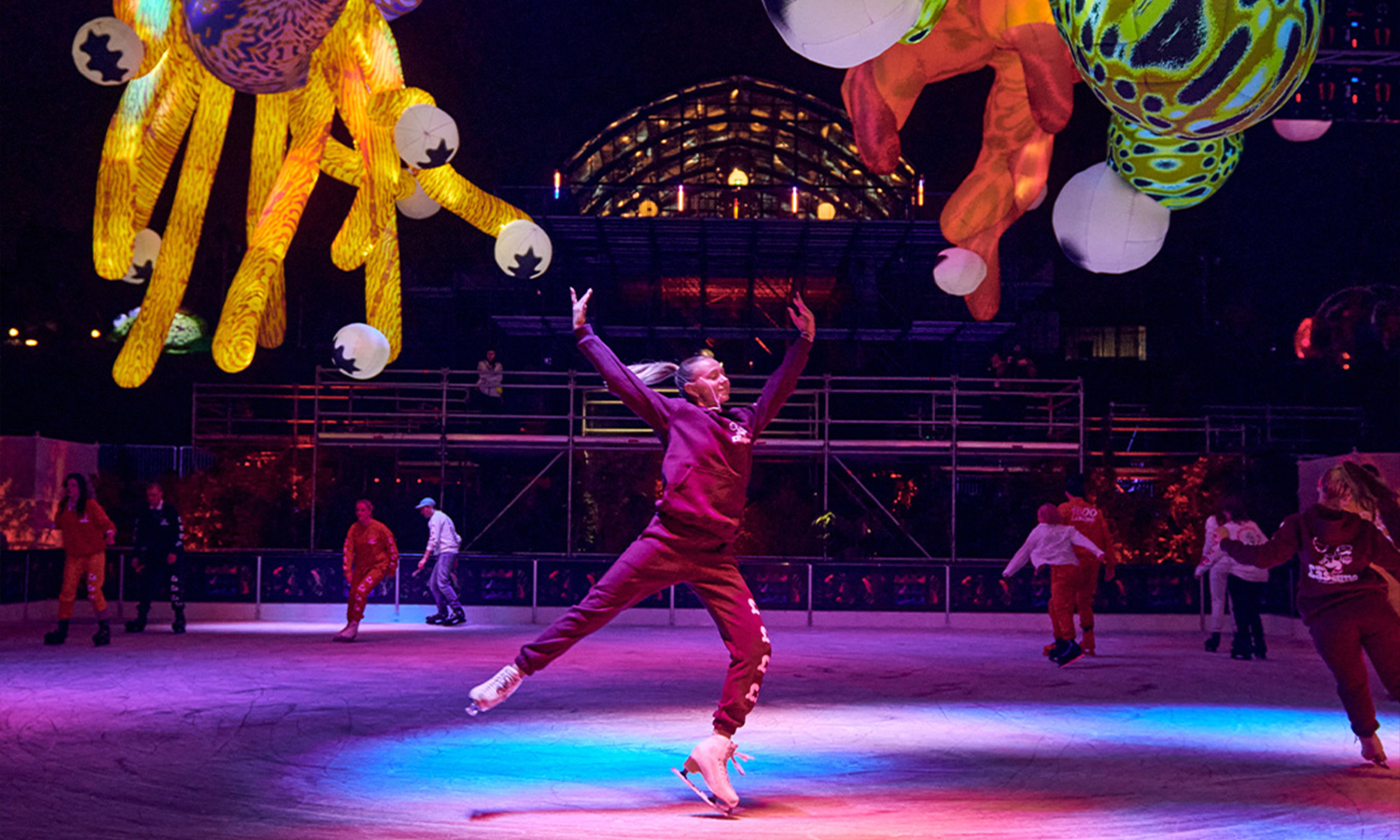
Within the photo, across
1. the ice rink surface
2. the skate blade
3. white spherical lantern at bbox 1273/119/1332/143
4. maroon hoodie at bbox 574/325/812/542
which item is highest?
white spherical lantern at bbox 1273/119/1332/143

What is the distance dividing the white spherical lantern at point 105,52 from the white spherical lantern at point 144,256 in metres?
4.21

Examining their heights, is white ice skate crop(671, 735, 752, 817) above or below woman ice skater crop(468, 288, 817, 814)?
below

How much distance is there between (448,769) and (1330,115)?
9754mm

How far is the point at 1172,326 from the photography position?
135 feet

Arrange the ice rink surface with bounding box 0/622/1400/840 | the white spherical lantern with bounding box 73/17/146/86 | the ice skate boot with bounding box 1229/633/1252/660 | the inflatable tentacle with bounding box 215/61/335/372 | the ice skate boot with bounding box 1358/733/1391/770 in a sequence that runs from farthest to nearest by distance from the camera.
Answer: the ice skate boot with bounding box 1229/633/1252/660
the inflatable tentacle with bounding box 215/61/335/372
the white spherical lantern with bounding box 73/17/146/86
the ice skate boot with bounding box 1358/733/1391/770
the ice rink surface with bounding box 0/622/1400/840

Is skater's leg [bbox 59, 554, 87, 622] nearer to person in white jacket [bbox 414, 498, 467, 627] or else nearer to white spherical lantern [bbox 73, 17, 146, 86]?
person in white jacket [bbox 414, 498, 467, 627]

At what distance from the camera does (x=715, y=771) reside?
6363 mm

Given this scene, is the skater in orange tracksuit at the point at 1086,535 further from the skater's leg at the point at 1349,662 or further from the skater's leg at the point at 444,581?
the skater's leg at the point at 444,581

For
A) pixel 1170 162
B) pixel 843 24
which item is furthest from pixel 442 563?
pixel 843 24

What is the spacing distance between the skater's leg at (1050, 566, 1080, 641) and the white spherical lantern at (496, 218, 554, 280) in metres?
6.54

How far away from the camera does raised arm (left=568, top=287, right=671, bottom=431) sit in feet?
22.1

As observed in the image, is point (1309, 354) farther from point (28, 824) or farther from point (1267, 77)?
point (28, 824)

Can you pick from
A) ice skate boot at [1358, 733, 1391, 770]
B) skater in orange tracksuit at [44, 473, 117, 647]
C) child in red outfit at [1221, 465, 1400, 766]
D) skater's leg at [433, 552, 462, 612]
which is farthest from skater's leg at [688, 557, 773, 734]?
skater's leg at [433, 552, 462, 612]

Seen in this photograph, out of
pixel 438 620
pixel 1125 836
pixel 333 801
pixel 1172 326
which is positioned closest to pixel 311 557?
pixel 438 620
